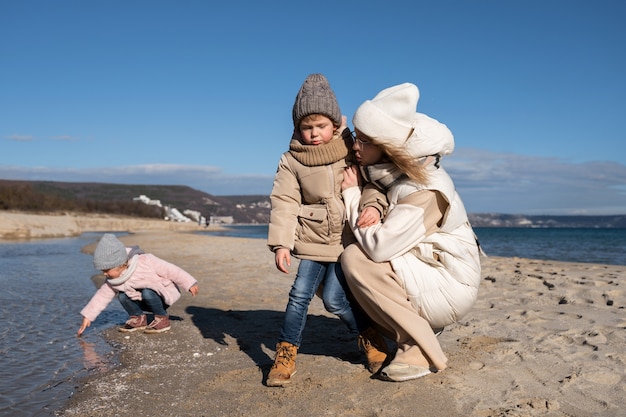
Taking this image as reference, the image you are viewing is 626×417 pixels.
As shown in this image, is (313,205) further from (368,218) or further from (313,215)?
(368,218)

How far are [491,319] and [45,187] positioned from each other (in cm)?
10048

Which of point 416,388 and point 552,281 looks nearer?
point 416,388

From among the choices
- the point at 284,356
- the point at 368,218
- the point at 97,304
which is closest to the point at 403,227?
the point at 368,218

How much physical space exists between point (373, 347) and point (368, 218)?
0.88 m

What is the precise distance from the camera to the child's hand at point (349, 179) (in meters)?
3.31

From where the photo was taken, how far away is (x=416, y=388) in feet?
9.52

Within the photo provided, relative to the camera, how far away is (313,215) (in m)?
3.29

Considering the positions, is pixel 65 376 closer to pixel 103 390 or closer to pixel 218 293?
pixel 103 390

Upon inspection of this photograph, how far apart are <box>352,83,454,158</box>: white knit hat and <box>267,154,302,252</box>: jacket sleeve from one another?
568 mm

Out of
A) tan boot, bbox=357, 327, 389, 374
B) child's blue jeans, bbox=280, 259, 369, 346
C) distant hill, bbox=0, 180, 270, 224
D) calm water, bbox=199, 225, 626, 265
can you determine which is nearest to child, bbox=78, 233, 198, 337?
child's blue jeans, bbox=280, 259, 369, 346

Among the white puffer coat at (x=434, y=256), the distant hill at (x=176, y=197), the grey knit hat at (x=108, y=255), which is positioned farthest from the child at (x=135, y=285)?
the distant hill at (x=176, y=197)

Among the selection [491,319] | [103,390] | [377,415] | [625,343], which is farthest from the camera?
[491,319]

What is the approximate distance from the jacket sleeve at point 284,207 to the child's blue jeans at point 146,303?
6.23 ft

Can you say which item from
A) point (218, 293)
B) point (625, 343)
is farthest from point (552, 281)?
point (218, 293)
